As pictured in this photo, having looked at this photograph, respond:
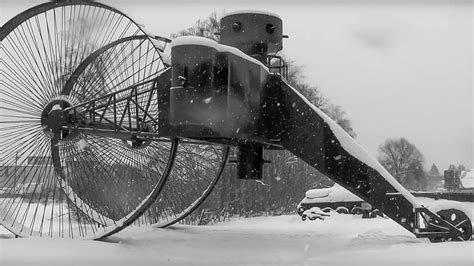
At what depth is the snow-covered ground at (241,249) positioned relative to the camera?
23.3ft

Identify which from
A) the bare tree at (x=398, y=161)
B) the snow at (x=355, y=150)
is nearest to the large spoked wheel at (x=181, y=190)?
the snow at (x=355, y=150)

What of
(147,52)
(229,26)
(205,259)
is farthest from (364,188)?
(147,52)

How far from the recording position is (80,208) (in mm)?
11195

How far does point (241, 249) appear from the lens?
927 centimetres

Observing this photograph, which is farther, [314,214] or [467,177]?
[314,214]

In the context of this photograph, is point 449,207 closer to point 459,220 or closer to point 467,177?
point 459,220

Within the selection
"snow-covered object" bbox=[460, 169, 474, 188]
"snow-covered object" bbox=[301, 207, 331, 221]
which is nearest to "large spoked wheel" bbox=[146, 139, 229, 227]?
"snow-covered object" bbox=[301, 207, 331, 221]

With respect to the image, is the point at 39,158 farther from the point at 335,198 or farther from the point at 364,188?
the point at 335,198

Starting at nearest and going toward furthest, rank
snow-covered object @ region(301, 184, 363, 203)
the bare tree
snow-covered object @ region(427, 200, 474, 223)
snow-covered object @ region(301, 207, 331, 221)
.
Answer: snow-covered object @ region(427, 200, 474, 223)
snow-covered object @ region(301, 207, 331, 221)
snow-covered object @ region(301, 184, 363, 203)
the bare tree

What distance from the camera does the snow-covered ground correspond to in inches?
280

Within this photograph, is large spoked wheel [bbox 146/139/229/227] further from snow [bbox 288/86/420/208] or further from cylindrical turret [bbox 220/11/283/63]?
snow [bbox 288/86/420/208]

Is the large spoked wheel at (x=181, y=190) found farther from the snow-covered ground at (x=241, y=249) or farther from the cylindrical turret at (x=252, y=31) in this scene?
the cylindrical turret at (x=252, y=31)

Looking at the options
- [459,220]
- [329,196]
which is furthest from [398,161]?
[459,220]

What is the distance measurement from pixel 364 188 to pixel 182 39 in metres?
4.26
